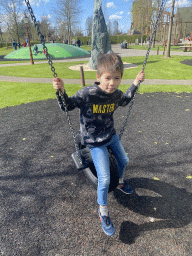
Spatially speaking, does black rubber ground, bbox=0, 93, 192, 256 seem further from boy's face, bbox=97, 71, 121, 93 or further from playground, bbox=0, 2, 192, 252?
boy's face, bbox=97, 71, 121, 93

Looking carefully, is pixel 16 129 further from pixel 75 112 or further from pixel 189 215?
pixel 189 215

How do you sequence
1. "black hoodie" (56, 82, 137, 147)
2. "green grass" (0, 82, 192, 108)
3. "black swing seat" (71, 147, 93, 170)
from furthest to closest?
"green grass" (0, 82, 192, 108) < "black swing seat" (71, 147, 93, 170) < "black hoodie" (56, 82, 137, 147)

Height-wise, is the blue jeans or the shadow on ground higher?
the blue jeans

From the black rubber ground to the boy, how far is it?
0.99 feet

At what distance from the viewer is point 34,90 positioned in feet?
27.5

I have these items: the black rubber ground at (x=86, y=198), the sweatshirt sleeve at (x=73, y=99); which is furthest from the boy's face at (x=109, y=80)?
the black rubber ground at (x=86, y=198)

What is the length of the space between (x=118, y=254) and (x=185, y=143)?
277 cm

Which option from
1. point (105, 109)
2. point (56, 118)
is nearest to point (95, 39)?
point (56, 118)

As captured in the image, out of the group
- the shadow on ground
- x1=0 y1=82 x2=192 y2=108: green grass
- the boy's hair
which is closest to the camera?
the boy's hair

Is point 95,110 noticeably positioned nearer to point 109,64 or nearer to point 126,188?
point 109,64

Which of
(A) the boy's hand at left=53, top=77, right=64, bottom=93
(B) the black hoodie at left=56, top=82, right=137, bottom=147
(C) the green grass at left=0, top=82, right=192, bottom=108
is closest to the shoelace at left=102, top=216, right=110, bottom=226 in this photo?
(B) the black hoodie at left=56, top=82, right=137, bottom=147

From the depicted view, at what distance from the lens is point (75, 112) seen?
5.87 m

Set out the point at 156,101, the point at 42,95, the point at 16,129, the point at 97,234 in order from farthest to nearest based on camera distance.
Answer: the point at 42,95 → the point at 156,101 → the point at 16,129 → the point at 97,234

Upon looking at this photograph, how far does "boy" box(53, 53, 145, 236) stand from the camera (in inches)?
76.8
